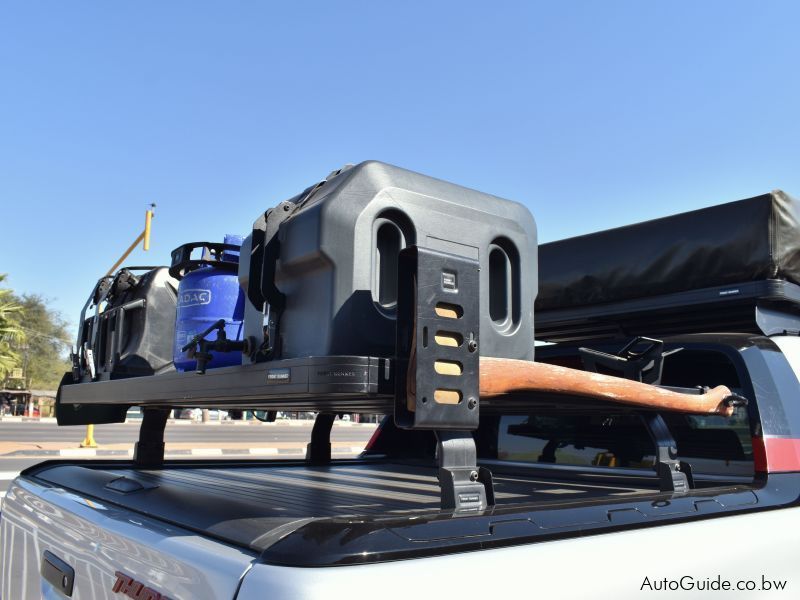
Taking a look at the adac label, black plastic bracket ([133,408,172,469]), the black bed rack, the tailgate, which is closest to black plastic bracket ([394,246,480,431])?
the black bed rack

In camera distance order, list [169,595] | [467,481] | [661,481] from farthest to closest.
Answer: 1. [661,481]
2. [467,481]
3. [169,595]

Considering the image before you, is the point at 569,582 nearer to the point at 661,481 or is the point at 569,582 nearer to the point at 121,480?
the point at 661,481

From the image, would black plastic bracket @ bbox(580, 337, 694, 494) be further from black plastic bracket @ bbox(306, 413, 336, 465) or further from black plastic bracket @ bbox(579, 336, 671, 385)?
black plastic bracket @ bbox(306, 413, 336, 465)

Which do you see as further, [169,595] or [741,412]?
[741,412]

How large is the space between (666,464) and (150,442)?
2219 millimetres

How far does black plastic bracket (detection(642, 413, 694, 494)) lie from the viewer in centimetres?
209

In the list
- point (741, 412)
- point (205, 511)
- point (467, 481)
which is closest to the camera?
point (467, 481)

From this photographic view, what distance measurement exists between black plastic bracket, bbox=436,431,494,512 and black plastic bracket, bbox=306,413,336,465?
7.30 feet

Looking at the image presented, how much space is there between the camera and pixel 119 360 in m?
2.76

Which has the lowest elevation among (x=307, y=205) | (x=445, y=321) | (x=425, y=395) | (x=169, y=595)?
(x=169, y=595)

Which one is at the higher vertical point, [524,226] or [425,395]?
[524,226]

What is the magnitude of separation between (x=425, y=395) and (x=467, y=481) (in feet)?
0.88

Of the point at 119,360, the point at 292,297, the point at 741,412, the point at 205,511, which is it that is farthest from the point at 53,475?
the point at 741,412

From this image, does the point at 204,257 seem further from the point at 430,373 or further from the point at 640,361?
the point at 640,361
